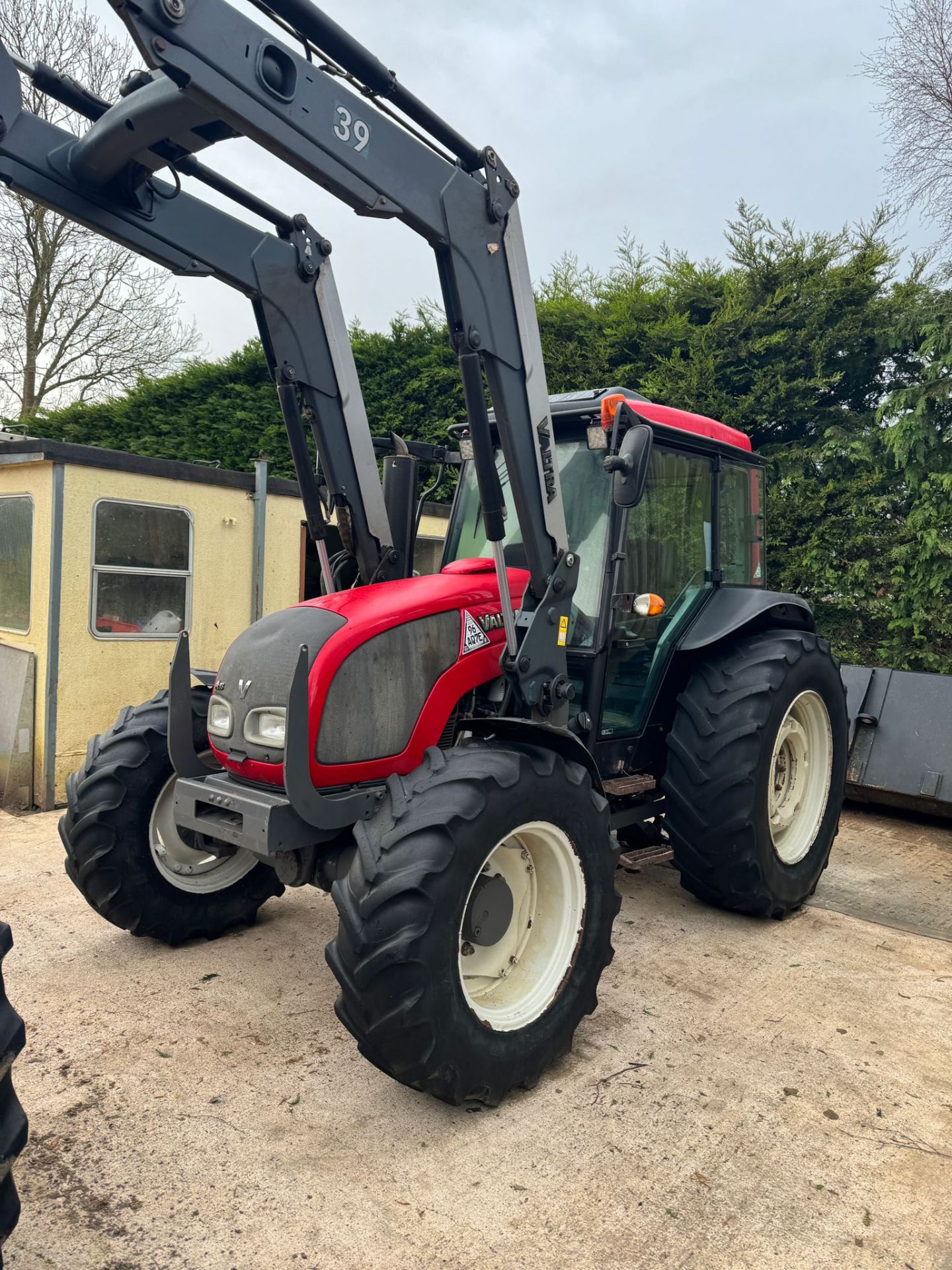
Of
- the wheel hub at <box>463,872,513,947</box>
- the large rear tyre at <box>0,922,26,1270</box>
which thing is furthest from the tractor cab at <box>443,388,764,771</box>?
the large rear tyre at <box>0,922,26,1270</box>

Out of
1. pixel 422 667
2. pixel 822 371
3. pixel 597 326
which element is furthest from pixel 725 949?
pixel 597 326

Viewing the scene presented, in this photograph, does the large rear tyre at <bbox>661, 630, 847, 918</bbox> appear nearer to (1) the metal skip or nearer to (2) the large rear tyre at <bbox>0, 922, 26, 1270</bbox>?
(1) the metal skip

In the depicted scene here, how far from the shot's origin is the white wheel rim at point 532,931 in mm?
2824

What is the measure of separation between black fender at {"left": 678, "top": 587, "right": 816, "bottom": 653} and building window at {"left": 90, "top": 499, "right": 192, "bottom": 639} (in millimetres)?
4056

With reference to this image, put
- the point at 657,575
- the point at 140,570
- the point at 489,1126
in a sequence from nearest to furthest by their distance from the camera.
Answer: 1. the point at 489,1126
2. the point at 657,575
3. the point at 140,570

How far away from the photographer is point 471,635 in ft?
10.5

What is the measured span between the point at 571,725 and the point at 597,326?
667cm

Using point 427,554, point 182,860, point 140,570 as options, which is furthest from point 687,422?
point 427,554

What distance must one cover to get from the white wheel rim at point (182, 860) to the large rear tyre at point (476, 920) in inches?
49.1

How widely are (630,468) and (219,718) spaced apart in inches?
65.5

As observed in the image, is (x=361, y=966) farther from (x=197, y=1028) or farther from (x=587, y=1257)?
(x=197, y=1028)

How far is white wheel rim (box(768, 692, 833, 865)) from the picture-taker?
173 inches

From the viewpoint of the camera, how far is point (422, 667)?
120 inches

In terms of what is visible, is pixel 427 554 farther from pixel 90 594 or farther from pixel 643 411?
pixel 643 411
